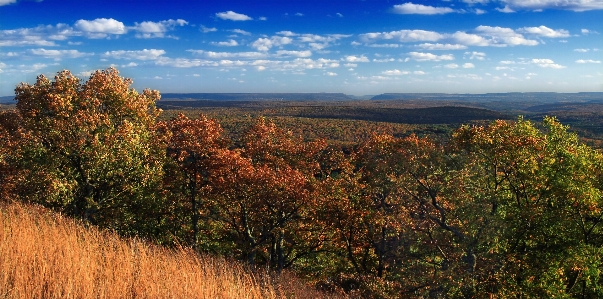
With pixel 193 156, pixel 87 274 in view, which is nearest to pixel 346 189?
pixel 193 156

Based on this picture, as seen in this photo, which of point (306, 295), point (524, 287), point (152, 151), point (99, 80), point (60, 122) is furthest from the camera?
point (152, 151)

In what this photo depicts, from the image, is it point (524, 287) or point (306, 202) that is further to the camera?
point (306, 202)

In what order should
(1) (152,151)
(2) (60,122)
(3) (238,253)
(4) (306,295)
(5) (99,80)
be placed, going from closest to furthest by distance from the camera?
(4) (306,295) < (2) (60,122) < (5) (99,80) < (1) (152,151) < (3) (238,253)

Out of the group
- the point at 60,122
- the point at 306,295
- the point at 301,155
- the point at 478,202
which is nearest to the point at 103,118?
the point at 60,122

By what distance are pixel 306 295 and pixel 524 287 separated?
13425mm

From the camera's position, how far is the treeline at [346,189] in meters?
17.8

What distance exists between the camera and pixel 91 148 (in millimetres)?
19438

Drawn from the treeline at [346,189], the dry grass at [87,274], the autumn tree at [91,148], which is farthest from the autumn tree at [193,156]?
the dry grass at [87,274]

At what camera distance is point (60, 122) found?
63.3ft

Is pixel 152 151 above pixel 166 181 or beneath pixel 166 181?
above

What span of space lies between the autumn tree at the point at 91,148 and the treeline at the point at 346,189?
9 cm

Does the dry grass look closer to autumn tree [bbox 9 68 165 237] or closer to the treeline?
the treeline

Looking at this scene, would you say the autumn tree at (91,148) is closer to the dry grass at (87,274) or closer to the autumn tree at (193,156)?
the autumn tree at (193,156)

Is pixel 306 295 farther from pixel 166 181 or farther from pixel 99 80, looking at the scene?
pixel 99 80
